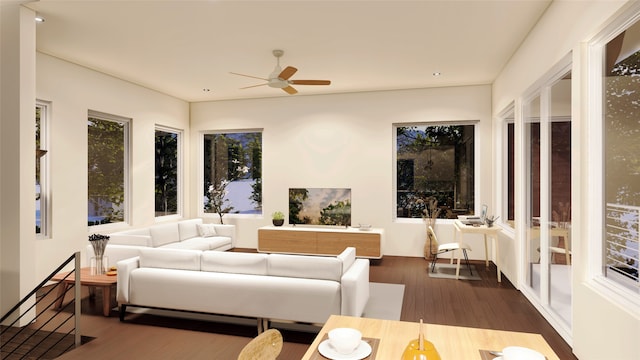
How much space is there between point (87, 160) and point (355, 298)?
4840mm

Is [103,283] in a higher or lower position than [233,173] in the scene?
lower

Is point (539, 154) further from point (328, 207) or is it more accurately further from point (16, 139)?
point (16, 139)

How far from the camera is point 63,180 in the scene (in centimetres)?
548

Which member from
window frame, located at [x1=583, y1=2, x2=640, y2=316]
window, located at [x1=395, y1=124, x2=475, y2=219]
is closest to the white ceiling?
window, located at [x1=395, y1=124, x2=475, y2=219]

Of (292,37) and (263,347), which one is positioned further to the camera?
(292,37)

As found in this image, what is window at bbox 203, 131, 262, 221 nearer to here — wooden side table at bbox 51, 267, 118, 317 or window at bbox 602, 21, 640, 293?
wooden side table at bbox 51, 267, 118, 317

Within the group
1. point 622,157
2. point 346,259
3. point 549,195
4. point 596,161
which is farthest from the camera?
point 549,195

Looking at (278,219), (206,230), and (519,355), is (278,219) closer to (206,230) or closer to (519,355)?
(206,230)

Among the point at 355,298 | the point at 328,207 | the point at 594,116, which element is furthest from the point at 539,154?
the point at 328,207

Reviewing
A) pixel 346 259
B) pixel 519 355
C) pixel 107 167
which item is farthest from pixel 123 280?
pixel 519 355

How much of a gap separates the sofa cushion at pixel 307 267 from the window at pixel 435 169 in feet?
13.7

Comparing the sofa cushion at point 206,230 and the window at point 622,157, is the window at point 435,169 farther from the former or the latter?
the window at point 622,157

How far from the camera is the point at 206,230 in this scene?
7.14 meters

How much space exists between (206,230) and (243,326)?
3641 millimetres
